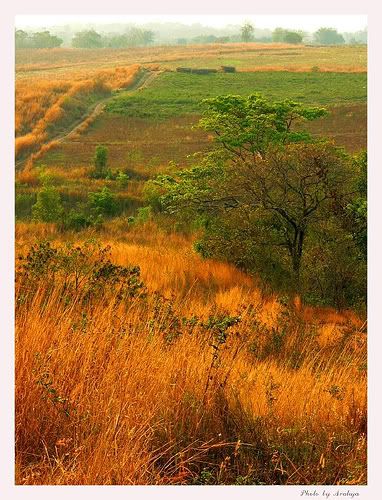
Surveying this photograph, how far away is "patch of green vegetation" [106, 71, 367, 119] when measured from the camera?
19.6 m

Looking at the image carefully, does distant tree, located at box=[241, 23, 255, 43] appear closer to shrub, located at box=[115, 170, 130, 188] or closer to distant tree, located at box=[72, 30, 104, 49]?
distant tree, located at box=[72, 30, 104, 49]

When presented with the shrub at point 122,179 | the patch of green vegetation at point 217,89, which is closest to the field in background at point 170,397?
the shrub at point 122,179

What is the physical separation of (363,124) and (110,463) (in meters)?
16.4

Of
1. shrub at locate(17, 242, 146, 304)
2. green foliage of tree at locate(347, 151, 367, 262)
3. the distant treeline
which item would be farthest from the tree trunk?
shrub at locate(17, 242, 146, 304)

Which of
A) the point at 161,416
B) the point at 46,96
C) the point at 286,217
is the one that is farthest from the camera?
the point at 46,96

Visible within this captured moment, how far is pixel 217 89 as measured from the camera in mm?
20328

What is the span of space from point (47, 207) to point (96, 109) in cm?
817

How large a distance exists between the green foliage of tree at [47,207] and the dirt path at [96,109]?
4.04 metres

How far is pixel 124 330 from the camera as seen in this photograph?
4105mm

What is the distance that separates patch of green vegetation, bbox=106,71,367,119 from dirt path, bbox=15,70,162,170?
26 cm

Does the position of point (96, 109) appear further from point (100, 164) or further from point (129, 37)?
point (129, 37)

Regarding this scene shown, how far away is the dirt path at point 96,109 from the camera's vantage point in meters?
18.3

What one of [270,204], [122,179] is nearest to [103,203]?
[122,179]
